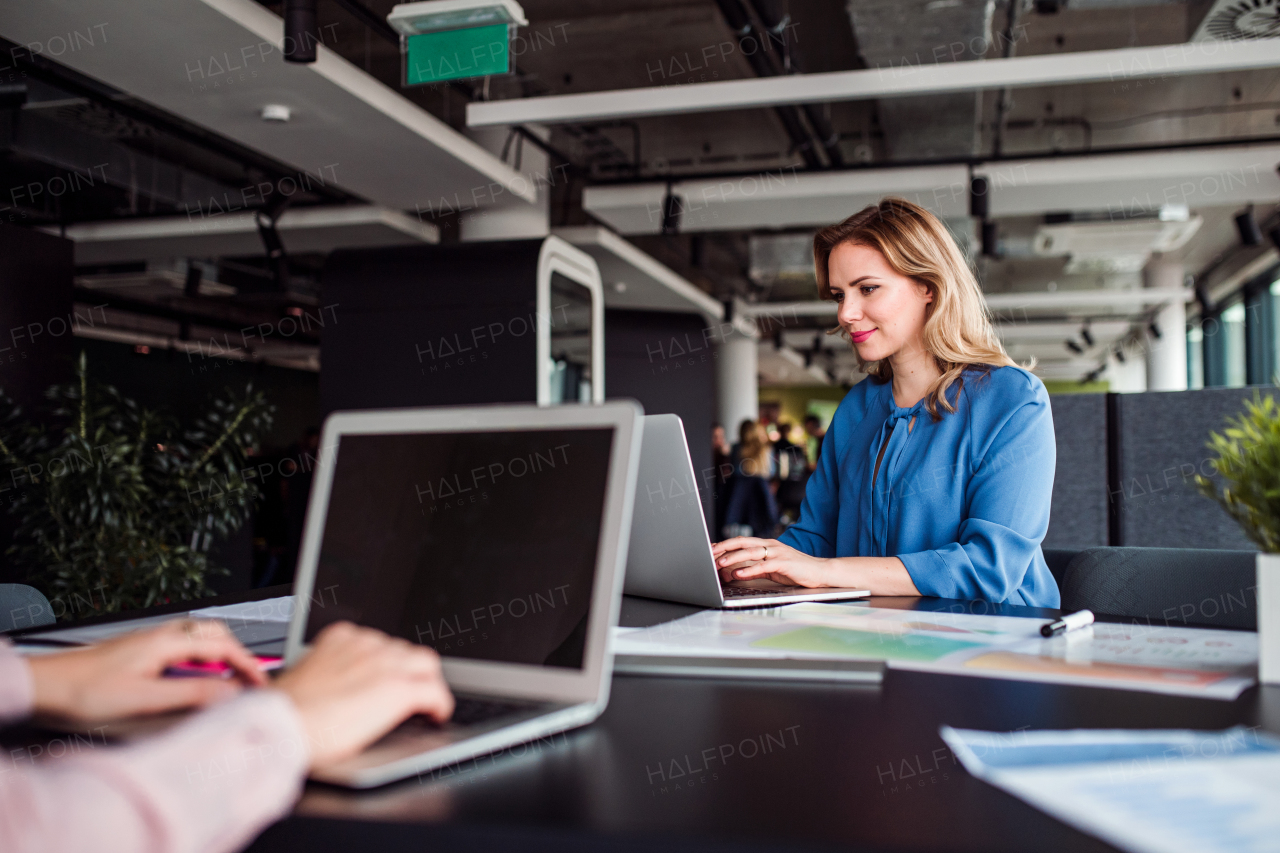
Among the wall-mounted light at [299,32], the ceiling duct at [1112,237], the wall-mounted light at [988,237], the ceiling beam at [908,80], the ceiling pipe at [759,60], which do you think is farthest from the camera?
the ceiling duct at [1112,237]

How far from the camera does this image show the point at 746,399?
13.6 metres

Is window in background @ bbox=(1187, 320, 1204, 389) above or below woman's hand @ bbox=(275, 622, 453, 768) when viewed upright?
above

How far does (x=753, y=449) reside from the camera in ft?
27.0

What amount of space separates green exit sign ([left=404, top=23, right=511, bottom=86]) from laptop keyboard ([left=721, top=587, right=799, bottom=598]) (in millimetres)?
2737

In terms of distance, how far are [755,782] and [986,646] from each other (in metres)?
0.54

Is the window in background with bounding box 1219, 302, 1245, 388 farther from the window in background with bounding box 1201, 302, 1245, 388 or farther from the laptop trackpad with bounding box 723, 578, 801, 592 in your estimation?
the laptop trackpad with bounding box 723, 578, 801, 592

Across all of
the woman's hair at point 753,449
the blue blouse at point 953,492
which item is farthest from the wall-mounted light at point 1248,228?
the blue blouse at point 953,492

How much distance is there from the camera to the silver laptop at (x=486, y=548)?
76 centimetres

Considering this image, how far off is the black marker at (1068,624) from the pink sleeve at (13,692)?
1.00 m

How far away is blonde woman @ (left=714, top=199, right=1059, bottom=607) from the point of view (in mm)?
1604

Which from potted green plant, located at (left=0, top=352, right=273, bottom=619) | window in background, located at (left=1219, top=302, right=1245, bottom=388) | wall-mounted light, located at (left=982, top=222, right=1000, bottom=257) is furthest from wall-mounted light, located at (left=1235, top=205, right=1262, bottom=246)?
potted green plant, located at (left=0, top=352, right=273, bottom=619)

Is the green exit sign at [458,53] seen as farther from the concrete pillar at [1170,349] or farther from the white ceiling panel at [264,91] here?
the concrete pillar at [1170,349]

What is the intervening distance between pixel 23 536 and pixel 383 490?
16.0ft

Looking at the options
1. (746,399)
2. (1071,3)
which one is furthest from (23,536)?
(746,399)
